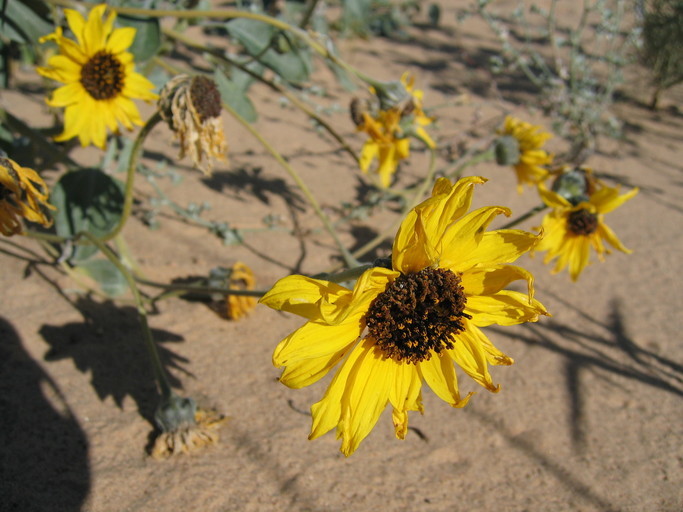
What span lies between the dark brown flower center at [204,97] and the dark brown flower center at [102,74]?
0.47 metres

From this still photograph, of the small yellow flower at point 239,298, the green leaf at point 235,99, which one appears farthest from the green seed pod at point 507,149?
the small yellow flower at point 239,298

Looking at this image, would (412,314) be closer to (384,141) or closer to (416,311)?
(416,311)

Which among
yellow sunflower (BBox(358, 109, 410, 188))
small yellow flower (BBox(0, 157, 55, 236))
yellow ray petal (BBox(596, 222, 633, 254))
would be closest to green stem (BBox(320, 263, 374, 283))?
small yellow flower (BBox(0, 157, 55, 236))

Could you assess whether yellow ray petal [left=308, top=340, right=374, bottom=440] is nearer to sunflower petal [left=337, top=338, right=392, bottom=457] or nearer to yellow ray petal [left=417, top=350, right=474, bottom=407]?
sunflower petal [left=337, top=338, right=392, bottom=457]

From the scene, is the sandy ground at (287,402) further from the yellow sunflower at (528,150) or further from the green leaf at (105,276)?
the yellow sunflower at (528,150)

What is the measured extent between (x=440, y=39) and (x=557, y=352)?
15.3ft

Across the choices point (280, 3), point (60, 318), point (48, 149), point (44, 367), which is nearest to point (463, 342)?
point (44, 367)

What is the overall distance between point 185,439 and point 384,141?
4.99 feet

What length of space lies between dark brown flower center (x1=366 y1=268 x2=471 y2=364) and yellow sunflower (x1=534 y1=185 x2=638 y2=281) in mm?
1072

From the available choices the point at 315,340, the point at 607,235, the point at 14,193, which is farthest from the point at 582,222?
the point at 14,193

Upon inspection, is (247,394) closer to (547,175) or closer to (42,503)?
(42,503)

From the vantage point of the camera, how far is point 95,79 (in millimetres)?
1964

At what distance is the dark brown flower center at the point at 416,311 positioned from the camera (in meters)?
1.21

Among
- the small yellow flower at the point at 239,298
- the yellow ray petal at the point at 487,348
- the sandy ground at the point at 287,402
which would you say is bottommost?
the sandy ground at the point at 287,402
